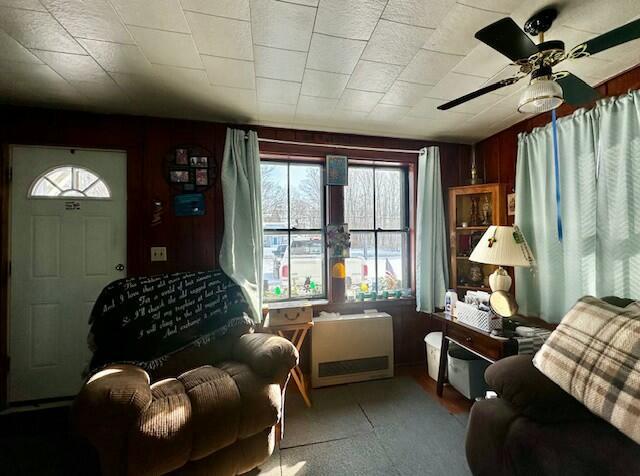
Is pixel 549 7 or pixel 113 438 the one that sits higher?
pixel 549 7

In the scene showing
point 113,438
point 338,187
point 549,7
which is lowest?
point 113,438

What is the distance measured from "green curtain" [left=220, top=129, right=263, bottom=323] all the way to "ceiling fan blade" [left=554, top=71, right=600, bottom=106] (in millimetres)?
2075

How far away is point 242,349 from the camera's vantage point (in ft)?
5.84

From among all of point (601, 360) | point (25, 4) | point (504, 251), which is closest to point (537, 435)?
point (601, 360)

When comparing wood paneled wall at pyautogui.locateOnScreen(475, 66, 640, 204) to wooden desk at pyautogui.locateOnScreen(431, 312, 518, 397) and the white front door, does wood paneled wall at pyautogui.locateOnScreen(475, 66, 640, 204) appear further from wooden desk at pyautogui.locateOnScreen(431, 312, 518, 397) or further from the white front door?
the white front door

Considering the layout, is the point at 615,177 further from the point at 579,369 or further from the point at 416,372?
the point at 416,372

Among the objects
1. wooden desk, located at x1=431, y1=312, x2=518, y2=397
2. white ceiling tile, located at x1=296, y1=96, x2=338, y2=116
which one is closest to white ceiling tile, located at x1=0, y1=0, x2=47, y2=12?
white ceiling tile, located at x1=296, y1=96, x2=338, y2=116

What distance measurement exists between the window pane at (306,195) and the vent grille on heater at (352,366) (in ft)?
4.35

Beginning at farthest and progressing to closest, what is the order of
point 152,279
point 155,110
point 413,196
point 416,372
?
point 413,196, point 416,372, point 155,110, point 152,279

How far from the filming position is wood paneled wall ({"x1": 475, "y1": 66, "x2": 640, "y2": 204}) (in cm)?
206

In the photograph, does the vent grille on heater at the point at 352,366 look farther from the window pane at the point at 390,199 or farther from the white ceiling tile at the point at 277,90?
the white ceiling tile at the point at 277,90

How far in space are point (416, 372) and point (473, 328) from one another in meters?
1.00

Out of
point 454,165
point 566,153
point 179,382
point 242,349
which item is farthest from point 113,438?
point 454,165

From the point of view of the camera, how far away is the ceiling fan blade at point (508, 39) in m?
1.05
